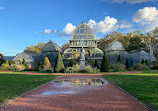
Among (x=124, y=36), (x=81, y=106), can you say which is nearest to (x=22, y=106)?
(x=81, y=106)

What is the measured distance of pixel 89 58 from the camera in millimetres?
34500

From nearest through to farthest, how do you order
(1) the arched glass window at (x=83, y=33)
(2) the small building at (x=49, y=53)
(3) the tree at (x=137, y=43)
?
1. (1) the arched glass window at (x=83, y=33)
2. (2) the small building at (x=49, y=53)
3. (3) the tree at (x=137, y=43)

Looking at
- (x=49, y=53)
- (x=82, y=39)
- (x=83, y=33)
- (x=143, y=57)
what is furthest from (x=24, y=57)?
(x=143, y=57)

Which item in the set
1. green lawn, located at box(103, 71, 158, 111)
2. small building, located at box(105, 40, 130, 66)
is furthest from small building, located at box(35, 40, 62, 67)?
green lawn, located at box(103, 71, 158, 111)

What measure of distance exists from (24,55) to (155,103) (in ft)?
142

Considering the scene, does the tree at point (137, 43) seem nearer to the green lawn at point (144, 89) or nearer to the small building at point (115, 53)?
the small building at point (115, 53)

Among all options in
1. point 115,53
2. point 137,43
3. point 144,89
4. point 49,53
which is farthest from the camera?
point 137,43

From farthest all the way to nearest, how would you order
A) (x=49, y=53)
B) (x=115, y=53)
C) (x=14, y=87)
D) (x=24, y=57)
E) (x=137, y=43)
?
(x=137, y=43) < (x=24, y=57) < (x=49, y=53) < (x=115, y=53) < (x=14, y=87)

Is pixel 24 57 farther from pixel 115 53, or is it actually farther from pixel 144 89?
pixel 144 89

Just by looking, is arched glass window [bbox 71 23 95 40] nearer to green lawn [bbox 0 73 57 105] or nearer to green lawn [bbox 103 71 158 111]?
green lawn [bbox 0 73 57 105]

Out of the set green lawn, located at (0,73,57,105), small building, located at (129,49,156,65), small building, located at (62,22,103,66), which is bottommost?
green lawn, located at (0,73,57,105)

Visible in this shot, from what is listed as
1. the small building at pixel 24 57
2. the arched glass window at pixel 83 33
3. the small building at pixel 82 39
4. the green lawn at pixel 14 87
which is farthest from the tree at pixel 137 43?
the green lawn at pixel 14 87

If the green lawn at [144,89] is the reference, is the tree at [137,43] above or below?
above

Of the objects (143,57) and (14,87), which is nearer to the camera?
(14,87)
